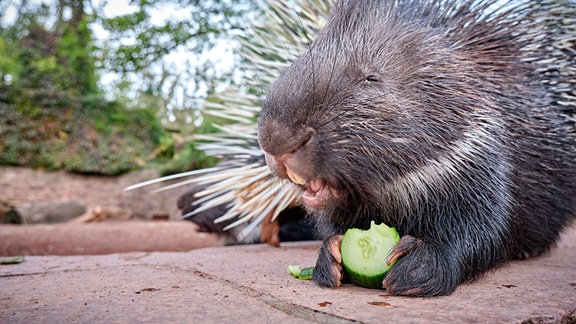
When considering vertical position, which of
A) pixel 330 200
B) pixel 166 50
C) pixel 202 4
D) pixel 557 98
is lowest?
pixel 330 200

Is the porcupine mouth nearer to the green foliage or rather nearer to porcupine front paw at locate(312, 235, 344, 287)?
porcupine front paw at locate(312, 235, 344, 287)

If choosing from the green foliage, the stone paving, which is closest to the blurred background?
the green foliage

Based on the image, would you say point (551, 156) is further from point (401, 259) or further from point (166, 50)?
point (166, 50)

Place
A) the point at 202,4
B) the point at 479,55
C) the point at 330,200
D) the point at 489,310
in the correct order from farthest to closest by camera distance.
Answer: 1. the point at 202,4
2. the point at 479,55
3. the point at 330,200
4. the point at 489,310

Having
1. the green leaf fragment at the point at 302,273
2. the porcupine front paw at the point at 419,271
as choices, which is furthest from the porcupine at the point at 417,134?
the green leaf fragment at the point at 302,273

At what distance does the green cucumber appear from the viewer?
1.64 m

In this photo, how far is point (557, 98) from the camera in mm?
2254

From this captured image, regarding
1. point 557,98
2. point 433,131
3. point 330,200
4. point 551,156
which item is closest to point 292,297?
point 330,200

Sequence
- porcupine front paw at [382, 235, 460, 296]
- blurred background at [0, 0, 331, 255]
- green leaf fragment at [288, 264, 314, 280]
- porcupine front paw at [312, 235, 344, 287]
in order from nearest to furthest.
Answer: porcupine front paw at [382, 235, 460, 296]
porcupine front paw at [312, 235, 344, 287]
green leaf fragment at [288, 264, 314, 280]
blurred background at [0, 0, 331, 255]

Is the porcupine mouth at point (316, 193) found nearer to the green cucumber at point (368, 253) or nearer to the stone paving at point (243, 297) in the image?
the green cucumber at point (368, 253)

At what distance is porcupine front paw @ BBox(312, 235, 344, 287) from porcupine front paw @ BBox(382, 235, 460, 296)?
0.58ft

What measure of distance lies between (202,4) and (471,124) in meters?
6.87

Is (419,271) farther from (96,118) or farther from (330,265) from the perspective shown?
(96,118)

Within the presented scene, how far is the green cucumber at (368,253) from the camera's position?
164 cm
